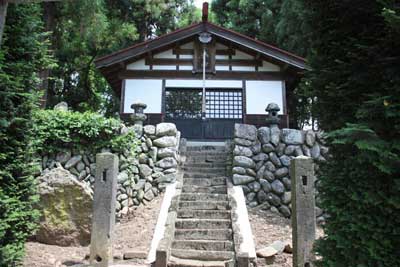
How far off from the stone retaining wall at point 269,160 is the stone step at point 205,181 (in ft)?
1.20

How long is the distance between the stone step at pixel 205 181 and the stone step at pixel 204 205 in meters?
1.01

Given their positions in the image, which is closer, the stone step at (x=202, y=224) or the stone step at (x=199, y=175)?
the stone step at (x=202, y=224)

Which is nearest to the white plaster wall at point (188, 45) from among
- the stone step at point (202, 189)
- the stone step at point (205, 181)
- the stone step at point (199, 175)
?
the stone step at point (199, 175)

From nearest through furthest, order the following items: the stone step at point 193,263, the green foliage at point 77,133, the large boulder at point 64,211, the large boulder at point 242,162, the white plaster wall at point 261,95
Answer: the stone step at point 193,263, the large boulder at point 64,211, the green foliage at point 77,133, the large boulder at point 242,162, the white plaster wall at point 261,95

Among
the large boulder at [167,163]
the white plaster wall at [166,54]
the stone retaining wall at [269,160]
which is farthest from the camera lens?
the white plaster wall at [166,54]

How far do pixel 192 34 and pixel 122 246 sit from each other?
26.9 feet

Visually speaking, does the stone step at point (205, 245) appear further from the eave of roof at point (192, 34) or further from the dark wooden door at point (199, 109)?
the eave of roof at point (192, 34)

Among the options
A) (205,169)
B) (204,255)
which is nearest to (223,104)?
(205,169)

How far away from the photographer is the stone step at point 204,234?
570 centimetres

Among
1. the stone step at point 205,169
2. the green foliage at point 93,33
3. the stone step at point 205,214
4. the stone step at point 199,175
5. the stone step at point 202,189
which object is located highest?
the green foliage at point 93,33

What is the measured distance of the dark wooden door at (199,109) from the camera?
1201cm

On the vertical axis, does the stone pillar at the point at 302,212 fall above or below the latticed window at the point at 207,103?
below

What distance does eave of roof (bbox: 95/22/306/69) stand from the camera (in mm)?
11367

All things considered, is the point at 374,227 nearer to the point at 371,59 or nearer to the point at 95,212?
the point at 371,59
